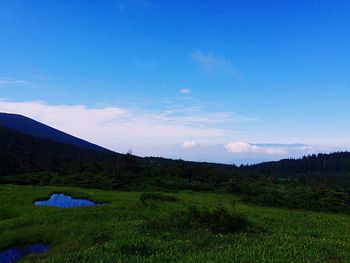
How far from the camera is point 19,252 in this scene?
72.7 ft

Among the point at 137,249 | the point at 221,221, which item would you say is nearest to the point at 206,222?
the point at 221,221

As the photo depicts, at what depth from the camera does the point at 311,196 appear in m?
51.6

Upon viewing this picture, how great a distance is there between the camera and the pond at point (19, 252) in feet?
68.8

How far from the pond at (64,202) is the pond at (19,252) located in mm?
20302

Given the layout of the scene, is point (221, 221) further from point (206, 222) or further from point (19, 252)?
point (19, 252)

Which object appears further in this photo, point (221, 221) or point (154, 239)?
point (221, 221)

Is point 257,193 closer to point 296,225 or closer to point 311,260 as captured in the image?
point 296,225

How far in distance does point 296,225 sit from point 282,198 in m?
23.2

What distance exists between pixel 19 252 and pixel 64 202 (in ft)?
78.1

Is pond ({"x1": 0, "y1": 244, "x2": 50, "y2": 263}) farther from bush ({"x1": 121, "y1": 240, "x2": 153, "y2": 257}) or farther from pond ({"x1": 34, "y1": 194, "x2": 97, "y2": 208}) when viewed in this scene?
pond ({"x1": 34, "y1": 194, "x2": 97, "y2": 208})

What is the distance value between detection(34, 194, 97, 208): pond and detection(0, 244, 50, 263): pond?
20.3 metres

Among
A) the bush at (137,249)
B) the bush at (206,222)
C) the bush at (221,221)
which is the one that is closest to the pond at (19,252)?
the bush at (206,222)

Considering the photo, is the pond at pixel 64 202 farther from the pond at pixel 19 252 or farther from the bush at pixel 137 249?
the bush at pixel 137 249

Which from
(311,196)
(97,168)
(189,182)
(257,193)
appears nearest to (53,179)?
(97,168)
